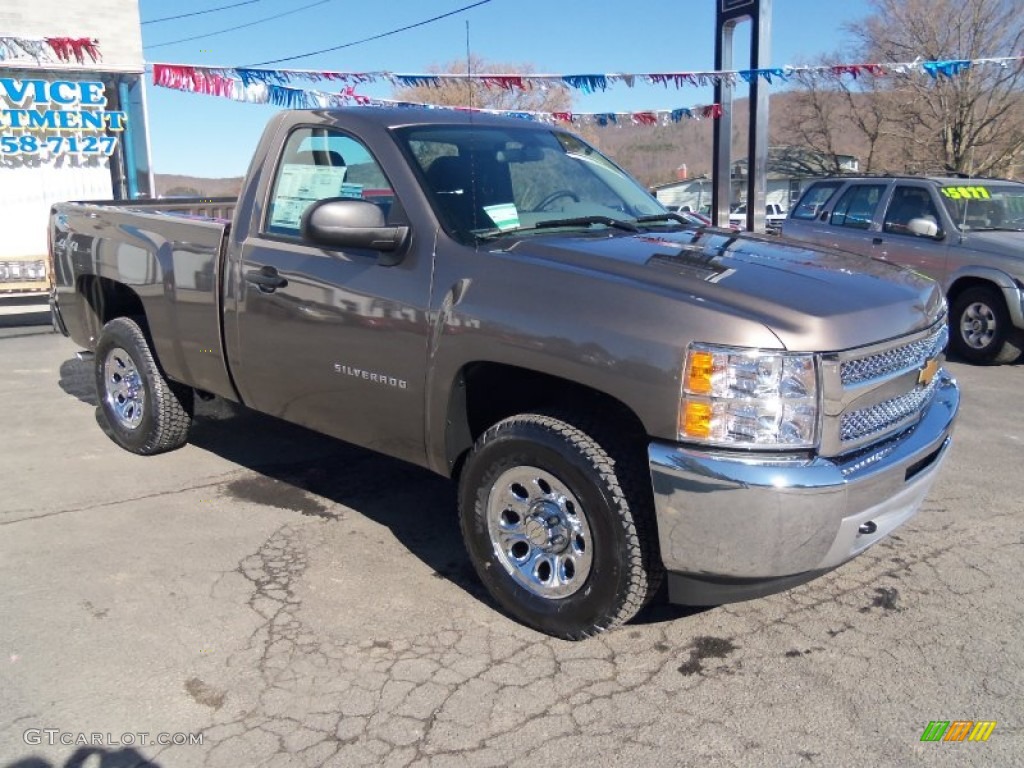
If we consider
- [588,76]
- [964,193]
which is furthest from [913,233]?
[588,76]

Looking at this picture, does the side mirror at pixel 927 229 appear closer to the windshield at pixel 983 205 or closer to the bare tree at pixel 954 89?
the windshield at pixel 983 205

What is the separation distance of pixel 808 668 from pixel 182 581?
2606 millimetres

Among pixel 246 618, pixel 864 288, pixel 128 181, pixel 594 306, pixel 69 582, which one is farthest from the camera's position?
pixel 128 181

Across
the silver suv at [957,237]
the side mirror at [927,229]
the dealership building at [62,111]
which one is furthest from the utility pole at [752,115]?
the dealership building at [62,111]

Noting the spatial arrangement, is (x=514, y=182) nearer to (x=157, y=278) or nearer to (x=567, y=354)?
(x=567, y=354)

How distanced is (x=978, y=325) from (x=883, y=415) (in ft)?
21.7

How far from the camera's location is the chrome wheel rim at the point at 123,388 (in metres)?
5.60

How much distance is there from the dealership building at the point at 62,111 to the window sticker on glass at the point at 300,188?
8.80 metres

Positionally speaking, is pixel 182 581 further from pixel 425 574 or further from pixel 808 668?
pixel 808 668

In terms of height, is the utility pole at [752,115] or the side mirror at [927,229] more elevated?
the utility pole at [752,115]

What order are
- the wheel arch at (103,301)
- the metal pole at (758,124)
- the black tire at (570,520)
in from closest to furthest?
the black tire at (570,520) < the wheel arch at (103,301) < the metal pole at (758,124)

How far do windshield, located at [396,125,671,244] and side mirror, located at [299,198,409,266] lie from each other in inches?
9.1

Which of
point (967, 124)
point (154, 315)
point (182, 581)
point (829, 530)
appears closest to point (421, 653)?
point (182, 581)

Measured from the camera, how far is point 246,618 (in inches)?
142
